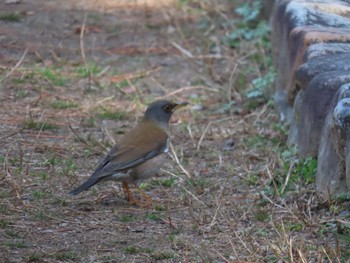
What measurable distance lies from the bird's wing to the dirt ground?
23cm

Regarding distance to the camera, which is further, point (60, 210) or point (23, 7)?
point (23, 7)

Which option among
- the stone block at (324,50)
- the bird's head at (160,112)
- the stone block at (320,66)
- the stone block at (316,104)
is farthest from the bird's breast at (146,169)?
the stone block at (324,50)

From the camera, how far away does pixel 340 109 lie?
18.1 ft

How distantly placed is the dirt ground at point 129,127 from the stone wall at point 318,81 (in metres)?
0.21

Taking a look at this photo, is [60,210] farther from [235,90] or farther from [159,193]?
[235,90]

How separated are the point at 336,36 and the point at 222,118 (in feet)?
5.45

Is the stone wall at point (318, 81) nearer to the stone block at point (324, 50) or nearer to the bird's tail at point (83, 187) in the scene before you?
the stone block at point (324, 50)

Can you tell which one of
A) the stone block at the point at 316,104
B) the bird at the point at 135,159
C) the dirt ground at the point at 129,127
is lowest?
the dirt ground at the point at 129,127

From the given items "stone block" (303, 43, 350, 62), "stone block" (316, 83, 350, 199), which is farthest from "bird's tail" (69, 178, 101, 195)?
"stone block" (303, 43, 350, 62)

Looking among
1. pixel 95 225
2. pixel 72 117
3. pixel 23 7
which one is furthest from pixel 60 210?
pixel 23 7

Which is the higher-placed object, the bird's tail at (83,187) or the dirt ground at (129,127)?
the bird's tail at (83,187)

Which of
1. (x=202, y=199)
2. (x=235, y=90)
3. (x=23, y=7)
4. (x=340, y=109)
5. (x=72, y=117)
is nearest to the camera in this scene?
(x=340, y=109)

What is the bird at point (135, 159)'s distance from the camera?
235 inches

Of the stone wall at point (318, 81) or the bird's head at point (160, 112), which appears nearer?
the stone wall at point (318, 81)
